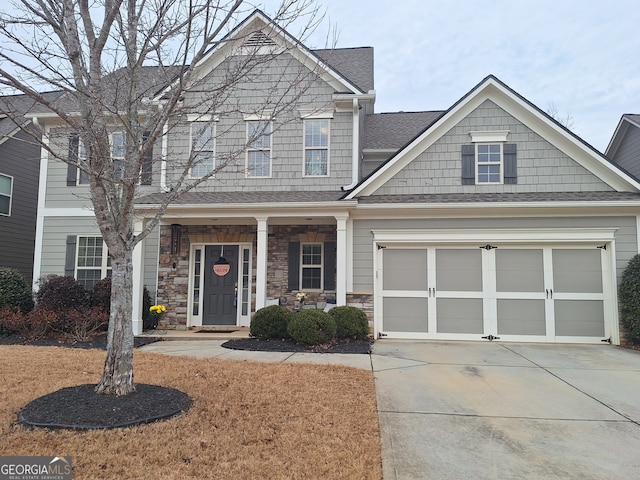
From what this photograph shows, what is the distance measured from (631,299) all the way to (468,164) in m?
4.31

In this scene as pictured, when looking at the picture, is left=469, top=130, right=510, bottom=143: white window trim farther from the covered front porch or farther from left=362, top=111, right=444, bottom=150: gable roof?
the covered front porch

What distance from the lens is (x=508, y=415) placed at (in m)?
4.45

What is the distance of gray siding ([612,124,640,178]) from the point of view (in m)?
12.9

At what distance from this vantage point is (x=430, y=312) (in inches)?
368

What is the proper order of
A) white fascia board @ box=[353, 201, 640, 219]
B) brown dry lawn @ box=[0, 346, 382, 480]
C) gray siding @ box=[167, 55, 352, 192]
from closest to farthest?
1. brown dry lawn @ box=[0, 346, 382, 480]
2. white fascia board @ box=[353, 201, 640, 219]
3. gray siding @ box=[167, 55, 352, 192]

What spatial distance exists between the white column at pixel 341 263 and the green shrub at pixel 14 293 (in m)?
7.49

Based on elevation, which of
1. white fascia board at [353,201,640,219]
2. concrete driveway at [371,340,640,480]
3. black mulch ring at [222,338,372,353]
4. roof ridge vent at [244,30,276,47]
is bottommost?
concrete driveway at [371,340,640,480]

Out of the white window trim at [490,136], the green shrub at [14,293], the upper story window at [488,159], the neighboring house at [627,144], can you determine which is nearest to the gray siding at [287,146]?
the upper story window at [488,159]

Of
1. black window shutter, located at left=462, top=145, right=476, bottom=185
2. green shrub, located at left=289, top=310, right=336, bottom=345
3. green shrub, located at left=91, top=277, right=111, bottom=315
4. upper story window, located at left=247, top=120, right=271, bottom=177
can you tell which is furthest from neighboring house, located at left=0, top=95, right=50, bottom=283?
black window shutter, located at left=462, top=145, right=476, bottom=185

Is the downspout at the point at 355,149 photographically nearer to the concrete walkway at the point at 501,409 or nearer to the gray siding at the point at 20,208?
the concrete walkway at the point at 501,409

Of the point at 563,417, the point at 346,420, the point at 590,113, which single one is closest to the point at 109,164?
the point at 346,420

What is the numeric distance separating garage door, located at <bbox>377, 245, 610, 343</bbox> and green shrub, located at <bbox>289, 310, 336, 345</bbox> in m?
1.70

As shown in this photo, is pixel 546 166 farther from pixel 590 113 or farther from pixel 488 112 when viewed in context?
pixel 590 113

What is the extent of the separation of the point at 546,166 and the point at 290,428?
28.4 feet
